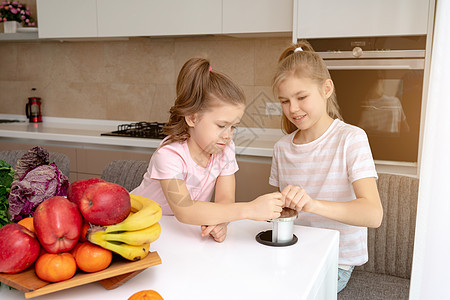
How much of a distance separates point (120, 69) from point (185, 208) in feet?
7.72

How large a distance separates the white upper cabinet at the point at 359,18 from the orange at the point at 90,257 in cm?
166

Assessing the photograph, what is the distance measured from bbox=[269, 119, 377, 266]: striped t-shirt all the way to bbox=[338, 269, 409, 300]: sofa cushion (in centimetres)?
6

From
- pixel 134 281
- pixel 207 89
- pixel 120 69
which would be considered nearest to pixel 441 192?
pixel 207 89

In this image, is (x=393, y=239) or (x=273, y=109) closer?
(x=393, y=239)

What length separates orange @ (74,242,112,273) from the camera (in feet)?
2.36

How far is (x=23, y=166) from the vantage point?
3.13 feet

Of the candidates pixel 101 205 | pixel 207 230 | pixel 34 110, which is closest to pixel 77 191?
pixel 101 205

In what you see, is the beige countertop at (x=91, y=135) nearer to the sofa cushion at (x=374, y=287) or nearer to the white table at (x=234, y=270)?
the sofa cushion at (x=374, y=287)

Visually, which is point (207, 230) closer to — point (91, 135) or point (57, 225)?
point (57, 225)

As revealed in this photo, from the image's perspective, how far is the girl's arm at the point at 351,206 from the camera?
1.02 metres

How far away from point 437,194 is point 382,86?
2.90 feet

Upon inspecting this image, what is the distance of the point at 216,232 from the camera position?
97 cm

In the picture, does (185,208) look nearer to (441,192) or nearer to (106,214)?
(106,214)

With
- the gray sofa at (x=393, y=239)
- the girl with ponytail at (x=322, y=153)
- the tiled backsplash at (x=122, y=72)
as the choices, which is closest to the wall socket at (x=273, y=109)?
the tiled backsplash at (x=122, y=72)
